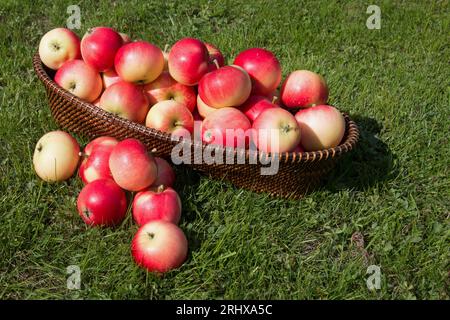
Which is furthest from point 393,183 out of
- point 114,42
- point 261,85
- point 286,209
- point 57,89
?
point 57,89

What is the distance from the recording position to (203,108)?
2967 mm

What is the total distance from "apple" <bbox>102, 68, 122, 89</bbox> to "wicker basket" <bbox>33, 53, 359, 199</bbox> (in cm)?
25

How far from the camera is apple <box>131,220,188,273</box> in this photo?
7.78 feet

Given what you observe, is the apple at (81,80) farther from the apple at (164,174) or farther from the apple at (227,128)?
the apple at (227,128)

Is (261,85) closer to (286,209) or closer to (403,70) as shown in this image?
(286,209)

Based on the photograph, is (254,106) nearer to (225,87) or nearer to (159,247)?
(225,87)

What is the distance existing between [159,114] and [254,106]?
1.73 ft

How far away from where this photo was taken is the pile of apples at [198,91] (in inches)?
108

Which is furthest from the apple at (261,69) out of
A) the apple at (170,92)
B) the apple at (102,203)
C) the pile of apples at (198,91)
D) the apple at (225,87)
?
the apple at (102,203)

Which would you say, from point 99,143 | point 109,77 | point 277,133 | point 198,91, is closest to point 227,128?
point 277,133

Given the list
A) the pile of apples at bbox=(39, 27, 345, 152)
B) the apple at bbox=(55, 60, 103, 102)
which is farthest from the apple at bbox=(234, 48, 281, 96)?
the apple at bbox=(55, 60, 103, 102)

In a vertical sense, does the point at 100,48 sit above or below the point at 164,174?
above

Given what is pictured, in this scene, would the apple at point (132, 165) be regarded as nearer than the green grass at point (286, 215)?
No

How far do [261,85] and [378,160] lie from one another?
92cm
